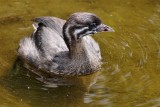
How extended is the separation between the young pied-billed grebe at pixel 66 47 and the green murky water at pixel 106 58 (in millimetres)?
187

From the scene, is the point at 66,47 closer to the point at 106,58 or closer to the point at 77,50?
the point at 77,50

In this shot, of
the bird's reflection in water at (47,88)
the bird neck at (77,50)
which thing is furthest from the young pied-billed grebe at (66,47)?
the bird's reflection in water at (47,88)

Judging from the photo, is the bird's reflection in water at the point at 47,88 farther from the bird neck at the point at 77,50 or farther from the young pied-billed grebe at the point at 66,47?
the bird neck at the point at 77,50

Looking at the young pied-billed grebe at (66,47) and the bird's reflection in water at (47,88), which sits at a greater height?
the young pied-billed grebe at (66,47)

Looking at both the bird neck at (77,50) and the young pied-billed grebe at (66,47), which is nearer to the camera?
the young pied-billed grebe at (66,47)

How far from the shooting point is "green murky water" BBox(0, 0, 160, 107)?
8.03 meters

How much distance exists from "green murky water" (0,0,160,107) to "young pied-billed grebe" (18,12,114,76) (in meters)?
0.19

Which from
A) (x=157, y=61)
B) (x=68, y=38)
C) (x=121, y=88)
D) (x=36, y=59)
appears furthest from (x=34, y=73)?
(x=157, y=61)

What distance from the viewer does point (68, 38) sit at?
8.60 meters

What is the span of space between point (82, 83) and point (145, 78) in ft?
3.21

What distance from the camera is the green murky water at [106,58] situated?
316 inches

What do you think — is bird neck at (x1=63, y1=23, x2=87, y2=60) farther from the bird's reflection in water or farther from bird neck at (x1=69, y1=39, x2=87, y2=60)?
the bird's reflection in water

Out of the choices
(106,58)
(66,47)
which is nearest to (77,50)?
(66,47)

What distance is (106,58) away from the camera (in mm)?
9141
